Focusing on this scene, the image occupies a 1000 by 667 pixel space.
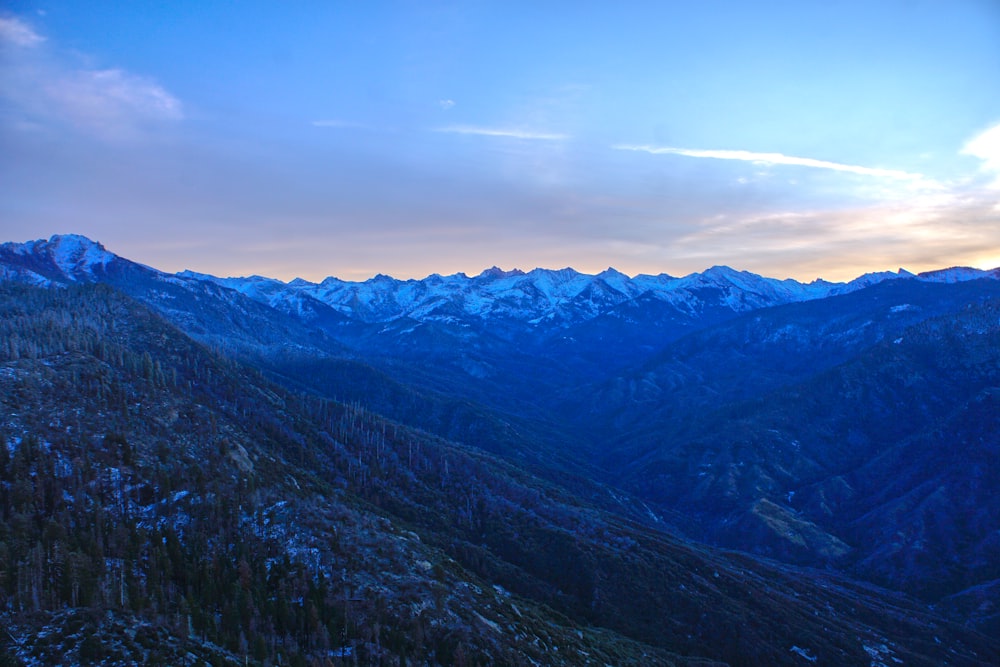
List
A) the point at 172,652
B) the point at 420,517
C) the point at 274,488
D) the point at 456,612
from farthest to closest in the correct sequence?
1. the point at 420,517
2. the point at 274,488
3. the point at 456,612
4. the point at 172,652

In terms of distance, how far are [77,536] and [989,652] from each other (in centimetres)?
25643

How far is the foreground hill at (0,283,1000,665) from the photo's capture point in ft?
291

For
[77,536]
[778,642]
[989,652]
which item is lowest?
[989,652]

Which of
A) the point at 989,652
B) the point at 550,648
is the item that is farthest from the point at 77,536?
the point at 989,652

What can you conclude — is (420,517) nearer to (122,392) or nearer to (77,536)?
(122,392)

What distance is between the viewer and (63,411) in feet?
451

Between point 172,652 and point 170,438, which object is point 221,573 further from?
point 170,438

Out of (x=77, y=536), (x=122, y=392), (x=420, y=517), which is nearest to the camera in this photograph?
(x=77, y=536)

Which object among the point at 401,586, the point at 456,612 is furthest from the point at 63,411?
the point at 456,612

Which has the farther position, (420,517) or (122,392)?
(420,517)

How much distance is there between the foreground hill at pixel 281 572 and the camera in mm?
88625

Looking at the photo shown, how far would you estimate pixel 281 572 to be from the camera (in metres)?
111

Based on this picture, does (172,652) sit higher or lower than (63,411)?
lower

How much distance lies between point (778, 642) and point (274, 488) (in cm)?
13843
